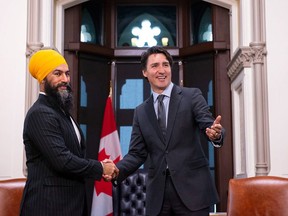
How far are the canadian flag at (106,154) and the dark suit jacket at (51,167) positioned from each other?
2.63 meters

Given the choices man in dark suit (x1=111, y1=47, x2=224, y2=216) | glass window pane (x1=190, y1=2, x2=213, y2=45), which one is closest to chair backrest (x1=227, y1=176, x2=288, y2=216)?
man in dark suit (x1=111, y1=47, x2=224, y2=216)

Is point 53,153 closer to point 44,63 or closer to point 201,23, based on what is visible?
point 44,63

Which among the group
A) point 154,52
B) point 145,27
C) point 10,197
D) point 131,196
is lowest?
point 131,196

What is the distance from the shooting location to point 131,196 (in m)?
5.33

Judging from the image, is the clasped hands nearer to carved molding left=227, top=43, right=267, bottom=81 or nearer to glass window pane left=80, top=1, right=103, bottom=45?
carved molding left=227, top=43, right=267, bottom=81

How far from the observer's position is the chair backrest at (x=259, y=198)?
10.8 ft

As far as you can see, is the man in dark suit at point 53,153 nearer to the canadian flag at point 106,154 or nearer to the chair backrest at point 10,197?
the chair backrest at point 10,197

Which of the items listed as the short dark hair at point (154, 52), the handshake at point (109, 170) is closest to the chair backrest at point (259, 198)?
A: the handshake at point (109, 170)

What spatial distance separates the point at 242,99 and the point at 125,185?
152 cm

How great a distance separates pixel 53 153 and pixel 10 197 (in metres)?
1.17

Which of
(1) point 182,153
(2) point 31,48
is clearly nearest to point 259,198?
(1) point 182,153

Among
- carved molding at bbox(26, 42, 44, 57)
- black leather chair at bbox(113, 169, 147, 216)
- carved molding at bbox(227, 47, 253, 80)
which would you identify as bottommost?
black leather chair at bbox(113, 169, 147, 216)

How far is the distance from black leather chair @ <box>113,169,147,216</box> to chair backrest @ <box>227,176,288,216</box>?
2053 mm

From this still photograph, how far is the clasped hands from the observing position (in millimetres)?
2617
